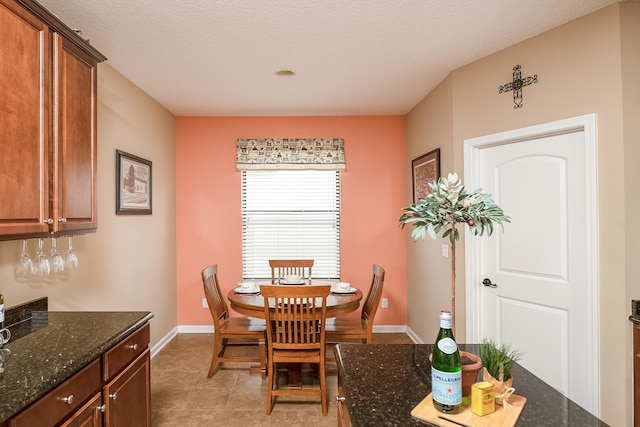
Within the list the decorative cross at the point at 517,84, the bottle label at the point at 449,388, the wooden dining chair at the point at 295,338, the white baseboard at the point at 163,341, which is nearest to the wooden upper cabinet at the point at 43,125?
the wooden dining chair at the point at 295,338

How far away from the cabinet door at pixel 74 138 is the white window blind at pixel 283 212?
2284mm

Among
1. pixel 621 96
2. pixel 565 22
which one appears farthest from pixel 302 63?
pixel 621 96

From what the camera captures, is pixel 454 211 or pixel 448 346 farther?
pixel 454 211

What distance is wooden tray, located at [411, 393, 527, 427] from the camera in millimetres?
979

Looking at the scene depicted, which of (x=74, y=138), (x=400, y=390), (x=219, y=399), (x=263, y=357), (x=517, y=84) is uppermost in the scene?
(x=517, y=84)

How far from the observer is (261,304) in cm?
278

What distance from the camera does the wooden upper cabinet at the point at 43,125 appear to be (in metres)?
1.42

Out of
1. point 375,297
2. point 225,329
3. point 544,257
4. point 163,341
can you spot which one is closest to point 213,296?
point 225,329

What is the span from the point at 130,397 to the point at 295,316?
109 cm

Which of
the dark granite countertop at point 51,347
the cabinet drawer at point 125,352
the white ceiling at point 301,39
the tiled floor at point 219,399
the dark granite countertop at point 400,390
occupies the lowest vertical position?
the tiled floor at point 219,399

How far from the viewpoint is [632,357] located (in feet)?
6.35

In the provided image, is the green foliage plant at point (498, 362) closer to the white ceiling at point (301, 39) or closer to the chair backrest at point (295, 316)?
the chair backrest at point (295, 316)

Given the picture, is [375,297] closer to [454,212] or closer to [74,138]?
[454,212]

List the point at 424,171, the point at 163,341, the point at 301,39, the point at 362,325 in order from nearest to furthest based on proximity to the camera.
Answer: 1. the point at 301,39
2. the point at 362,325
3. the point at 424,171
4. the point at 163,341
